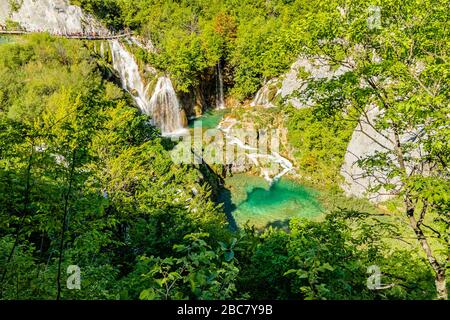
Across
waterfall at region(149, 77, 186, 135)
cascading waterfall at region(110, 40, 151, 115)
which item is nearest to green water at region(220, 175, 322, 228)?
waterfall at region(149, 77, 186, 135)

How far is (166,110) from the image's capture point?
109 ft

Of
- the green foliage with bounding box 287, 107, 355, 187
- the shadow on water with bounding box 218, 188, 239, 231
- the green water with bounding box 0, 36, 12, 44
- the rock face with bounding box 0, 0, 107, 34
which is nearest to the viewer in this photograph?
the shadow on water with bounding box 218, 188, 239, 231

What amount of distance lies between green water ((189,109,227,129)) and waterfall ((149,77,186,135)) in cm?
181

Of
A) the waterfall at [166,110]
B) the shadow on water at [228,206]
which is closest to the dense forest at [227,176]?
the shadow on water at [228,206]

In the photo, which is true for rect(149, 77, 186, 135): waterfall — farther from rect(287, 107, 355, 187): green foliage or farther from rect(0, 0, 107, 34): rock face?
rect(0, 0, 107, 34): rock face

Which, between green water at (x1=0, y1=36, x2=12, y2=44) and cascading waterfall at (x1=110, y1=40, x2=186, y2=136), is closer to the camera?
green water at (x1=0, y1=36, x2=12, y2=44)

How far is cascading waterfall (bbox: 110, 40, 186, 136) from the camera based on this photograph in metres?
32.6

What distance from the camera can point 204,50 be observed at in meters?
39.0

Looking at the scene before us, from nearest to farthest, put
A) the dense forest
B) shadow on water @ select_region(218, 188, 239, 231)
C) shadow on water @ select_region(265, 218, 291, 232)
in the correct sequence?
1. the dense forest
2. shadow on water @ select_region(265, 218, 291, 232)
3. shadow on water @ select_region(218, 188, 239, 231)

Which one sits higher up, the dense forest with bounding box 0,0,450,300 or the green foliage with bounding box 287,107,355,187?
the green foliage with bounding box 287,107,355,187

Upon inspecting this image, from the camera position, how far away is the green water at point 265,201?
67.1 ft
